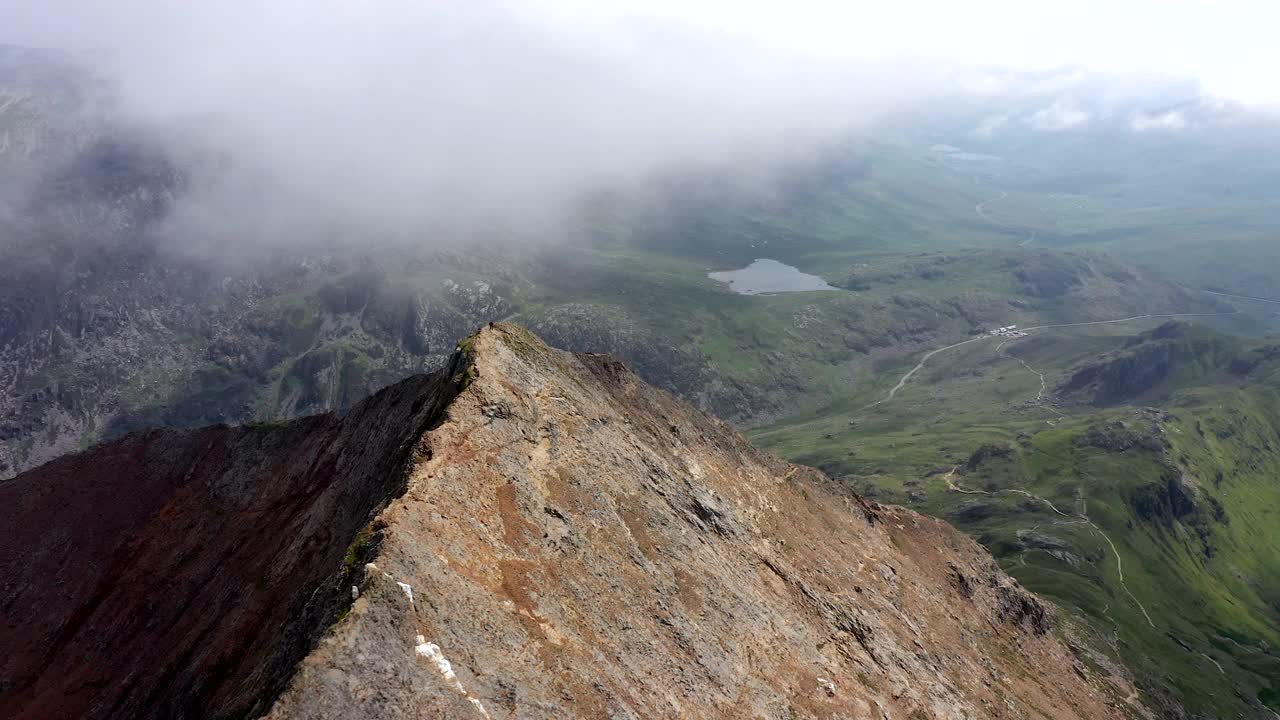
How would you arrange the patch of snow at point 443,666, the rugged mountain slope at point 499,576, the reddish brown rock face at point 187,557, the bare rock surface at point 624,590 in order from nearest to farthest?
the patch of snow at point 443,666 < the bare rock surface at point 624,590 < the rugged mountain slope at point 499,576 < the reddish brown rock face at point 187,557

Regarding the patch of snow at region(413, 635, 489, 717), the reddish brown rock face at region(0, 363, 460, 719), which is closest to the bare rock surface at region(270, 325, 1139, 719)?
the patch of snow at region(413, 635, 489, 717)

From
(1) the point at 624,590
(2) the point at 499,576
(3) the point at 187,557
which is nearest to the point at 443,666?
(2) the point at 499,576

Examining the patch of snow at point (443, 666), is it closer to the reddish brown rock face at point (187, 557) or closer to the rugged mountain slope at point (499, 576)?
the rugged mountain slope at point (499, 576)

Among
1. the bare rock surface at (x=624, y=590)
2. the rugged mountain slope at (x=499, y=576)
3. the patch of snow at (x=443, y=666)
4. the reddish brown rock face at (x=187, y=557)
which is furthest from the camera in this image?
the reddish brown rock face at (x=187, y=557)

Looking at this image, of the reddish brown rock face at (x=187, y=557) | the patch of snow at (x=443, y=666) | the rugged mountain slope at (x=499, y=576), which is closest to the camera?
the patch of snow at (x=443, y=666)

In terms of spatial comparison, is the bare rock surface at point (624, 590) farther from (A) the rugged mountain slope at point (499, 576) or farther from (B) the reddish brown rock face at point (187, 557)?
(B) the reddish brown rock face at point (187, 557)

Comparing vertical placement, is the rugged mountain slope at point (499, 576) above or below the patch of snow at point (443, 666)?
below

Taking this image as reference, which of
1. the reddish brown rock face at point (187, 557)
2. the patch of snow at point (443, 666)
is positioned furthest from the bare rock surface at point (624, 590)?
the reddish brown rock face at point (187, 557)

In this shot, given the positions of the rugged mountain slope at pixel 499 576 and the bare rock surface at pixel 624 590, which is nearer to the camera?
the bare rock surface at pixel 624 590

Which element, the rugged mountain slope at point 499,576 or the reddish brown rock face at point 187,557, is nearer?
the rugged mountain slope at point 499,576

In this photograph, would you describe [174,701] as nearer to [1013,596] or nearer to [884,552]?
[884,552]

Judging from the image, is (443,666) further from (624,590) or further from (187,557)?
(187,557)
